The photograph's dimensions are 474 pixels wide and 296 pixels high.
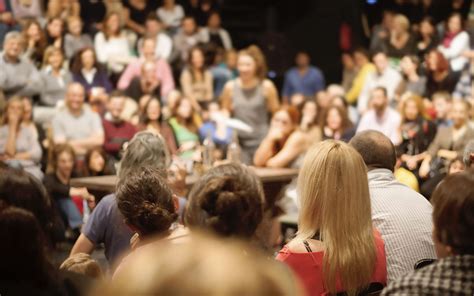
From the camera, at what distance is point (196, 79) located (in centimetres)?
1078

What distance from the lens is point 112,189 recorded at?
618 cm

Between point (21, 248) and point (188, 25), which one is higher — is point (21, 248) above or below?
above

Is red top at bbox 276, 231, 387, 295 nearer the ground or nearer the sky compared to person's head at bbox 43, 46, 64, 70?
nearer the sky

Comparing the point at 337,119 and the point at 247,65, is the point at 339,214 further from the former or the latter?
the point at 247,65

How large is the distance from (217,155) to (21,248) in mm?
Answer: 5878

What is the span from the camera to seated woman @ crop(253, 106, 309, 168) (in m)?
7.58

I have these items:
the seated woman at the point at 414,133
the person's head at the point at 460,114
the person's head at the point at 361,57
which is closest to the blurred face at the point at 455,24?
the person's head at the point at 361,57

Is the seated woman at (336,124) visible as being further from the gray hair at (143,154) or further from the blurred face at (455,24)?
the gray hair at (143,154)

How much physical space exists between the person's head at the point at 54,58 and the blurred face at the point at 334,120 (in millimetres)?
2933

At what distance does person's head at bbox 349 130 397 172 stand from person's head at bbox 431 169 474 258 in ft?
5.15

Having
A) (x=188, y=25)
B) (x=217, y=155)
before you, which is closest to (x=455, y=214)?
(x=217, y=155)

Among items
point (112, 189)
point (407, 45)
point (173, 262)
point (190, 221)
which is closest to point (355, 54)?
point (407, 45)

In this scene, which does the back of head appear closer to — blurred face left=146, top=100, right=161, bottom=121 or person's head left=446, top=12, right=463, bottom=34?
blurred face left=146, top=100, right=161, bottom=121

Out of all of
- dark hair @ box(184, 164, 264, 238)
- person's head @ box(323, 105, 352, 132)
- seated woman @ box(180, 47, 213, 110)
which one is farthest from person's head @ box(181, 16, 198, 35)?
dark hair @ box(184, 164, 264, 238)
